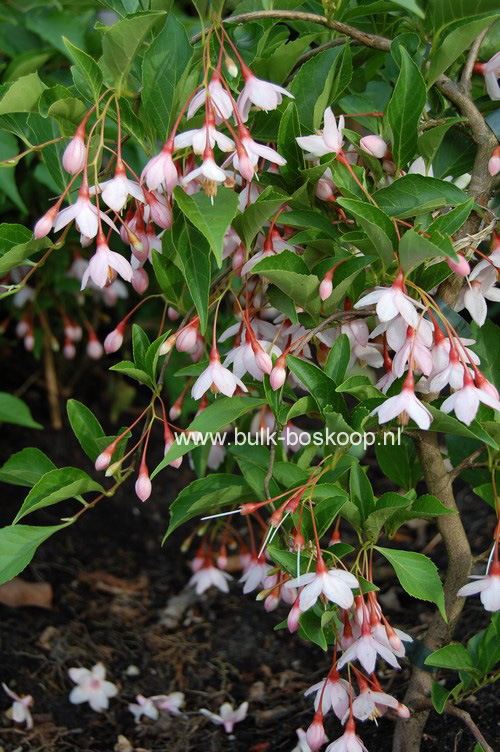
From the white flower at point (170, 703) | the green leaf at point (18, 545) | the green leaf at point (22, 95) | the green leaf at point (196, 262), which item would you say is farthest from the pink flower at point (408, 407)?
the white flower at point (170, 703)

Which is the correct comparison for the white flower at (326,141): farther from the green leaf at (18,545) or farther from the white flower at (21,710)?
the white flower at (21,710)

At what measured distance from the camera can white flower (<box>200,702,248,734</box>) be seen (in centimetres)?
167

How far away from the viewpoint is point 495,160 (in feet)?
3.96

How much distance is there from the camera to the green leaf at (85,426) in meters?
1.29

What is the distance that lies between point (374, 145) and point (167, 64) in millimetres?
287

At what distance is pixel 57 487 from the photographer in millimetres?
1211

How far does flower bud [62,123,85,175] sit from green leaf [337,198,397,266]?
299 mm

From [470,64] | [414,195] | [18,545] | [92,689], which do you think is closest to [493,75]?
[470,64]

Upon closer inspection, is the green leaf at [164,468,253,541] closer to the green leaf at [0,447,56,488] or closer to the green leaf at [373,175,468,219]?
the green leaf at [0,447,56,488]

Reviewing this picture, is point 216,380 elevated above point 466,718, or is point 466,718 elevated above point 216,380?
point 216,380

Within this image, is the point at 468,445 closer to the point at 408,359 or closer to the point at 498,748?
the point at 408,359

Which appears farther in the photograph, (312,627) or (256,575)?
(256,575)

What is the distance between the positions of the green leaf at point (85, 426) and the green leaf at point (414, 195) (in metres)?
0.51

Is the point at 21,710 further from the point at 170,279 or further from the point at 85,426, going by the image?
the point at 170,279
